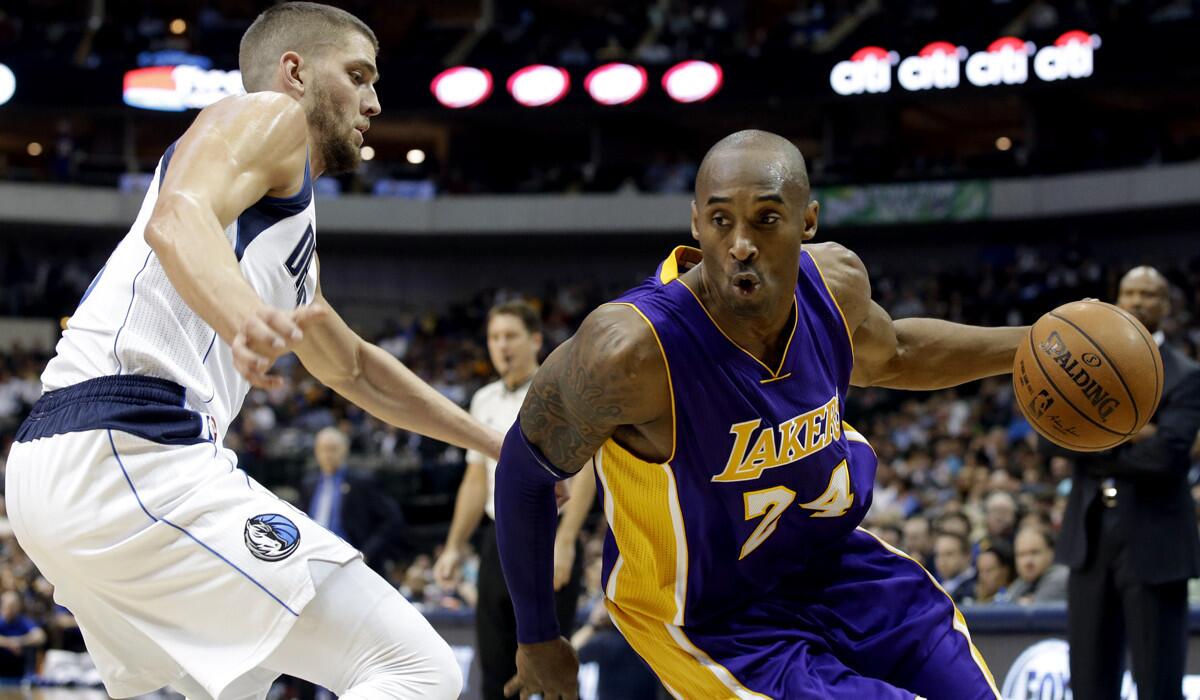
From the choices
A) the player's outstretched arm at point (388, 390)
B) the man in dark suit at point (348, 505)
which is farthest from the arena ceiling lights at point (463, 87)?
the player's outstretched arm at point (388, 390)

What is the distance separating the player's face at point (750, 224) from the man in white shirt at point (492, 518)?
2.66 meters

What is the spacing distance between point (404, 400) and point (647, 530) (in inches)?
31.4

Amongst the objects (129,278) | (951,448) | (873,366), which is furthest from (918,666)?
(951,448)

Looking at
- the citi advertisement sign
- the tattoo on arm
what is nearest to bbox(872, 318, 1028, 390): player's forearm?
the tattoo on arm

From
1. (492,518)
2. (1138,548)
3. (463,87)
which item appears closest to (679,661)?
(1138,548)

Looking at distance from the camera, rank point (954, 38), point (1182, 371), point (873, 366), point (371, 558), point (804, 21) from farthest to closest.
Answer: point (804, 21), point (954, 38), point (371, 558), point (1182, 371), point (873, 366)

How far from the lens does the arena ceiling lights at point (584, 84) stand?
77.4 feet

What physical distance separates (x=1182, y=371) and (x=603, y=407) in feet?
12.3

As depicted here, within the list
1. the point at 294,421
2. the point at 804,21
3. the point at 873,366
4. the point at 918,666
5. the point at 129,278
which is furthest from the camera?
the point at 804,21

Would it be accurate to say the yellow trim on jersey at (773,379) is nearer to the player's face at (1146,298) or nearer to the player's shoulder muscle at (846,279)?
the player's shoulder muscle at (846,279)

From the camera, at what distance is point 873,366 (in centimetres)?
347

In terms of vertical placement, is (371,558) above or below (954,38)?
below

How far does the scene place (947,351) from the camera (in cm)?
351

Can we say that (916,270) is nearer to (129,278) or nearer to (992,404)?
(992,404)
